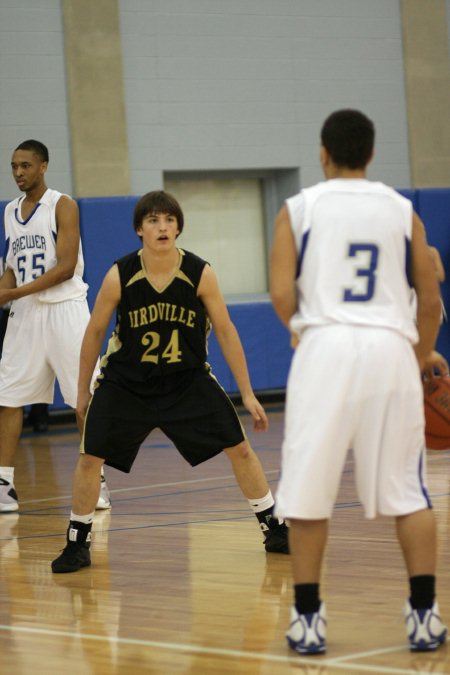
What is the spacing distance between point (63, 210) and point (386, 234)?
372 cm

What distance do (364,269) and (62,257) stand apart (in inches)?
144

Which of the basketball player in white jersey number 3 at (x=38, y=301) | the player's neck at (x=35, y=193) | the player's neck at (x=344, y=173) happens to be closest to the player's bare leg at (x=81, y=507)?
the basketball player in white jersey number 3 at (x=38, y=301)

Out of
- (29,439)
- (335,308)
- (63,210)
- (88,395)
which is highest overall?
(63,210)

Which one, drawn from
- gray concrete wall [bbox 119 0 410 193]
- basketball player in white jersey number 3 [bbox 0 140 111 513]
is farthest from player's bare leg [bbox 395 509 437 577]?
gray concrete wall [bbox 119 0 410 193]

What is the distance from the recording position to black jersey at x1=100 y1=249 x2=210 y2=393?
531 centimetres

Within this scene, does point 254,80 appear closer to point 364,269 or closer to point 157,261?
point 157,261

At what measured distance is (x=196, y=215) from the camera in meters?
14.1

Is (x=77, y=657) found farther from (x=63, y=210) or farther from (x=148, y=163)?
(x=148, y=163)

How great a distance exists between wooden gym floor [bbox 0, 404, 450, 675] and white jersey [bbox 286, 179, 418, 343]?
3.14ft

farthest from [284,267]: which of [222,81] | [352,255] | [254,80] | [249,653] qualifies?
[254,80]

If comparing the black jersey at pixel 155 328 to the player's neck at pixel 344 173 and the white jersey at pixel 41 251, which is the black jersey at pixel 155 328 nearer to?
the player's neck at pixel 344 173

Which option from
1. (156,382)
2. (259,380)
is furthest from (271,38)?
(156,382)

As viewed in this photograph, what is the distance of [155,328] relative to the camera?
5332 millimetres

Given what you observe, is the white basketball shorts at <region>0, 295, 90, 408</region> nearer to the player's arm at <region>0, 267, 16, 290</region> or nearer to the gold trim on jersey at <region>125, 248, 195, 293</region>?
the player's arm at <region>0, 267, 16, 290</region>
